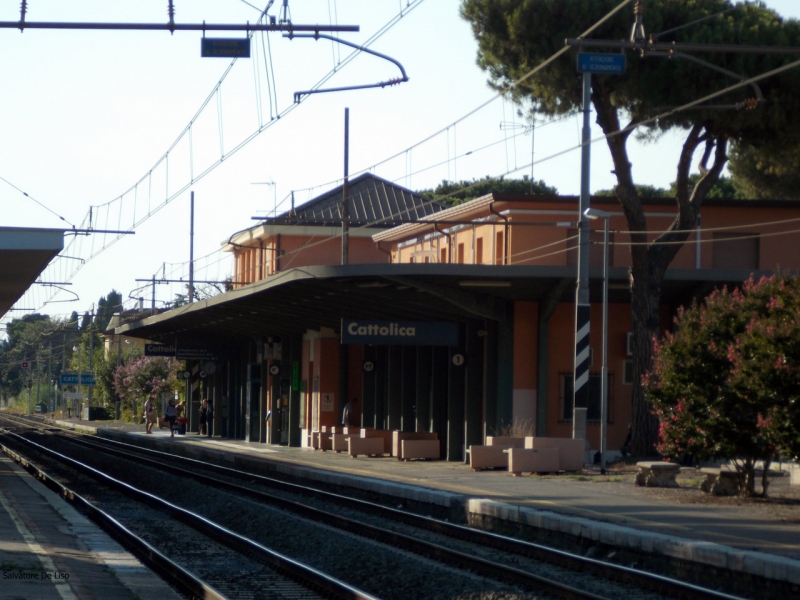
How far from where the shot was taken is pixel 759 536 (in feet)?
44.5

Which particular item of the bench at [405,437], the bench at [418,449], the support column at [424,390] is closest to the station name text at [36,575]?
the bench at [418,449]

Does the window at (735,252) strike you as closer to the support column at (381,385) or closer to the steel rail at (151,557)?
the support column at (381,385)

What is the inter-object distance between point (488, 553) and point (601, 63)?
10.7 meters

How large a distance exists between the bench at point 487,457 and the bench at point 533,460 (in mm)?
1828

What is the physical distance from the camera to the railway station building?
27.4 m

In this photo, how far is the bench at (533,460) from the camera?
23.3 metres

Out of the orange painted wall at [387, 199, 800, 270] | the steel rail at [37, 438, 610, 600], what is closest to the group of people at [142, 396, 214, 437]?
the orange painted wall at [387, 199, 800, 270]

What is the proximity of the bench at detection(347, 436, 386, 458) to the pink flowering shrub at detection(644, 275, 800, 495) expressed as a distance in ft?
46.1

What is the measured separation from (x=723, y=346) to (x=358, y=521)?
620cm

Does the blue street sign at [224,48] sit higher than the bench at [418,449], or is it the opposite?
the blue street sign at [224,48]

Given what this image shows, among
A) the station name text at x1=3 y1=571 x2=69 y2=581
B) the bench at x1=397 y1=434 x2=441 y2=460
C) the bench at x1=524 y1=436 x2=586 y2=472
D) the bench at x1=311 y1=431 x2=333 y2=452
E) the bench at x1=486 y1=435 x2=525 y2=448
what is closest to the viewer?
the station name text at x1=3 y1=571 x2=69 y2=581

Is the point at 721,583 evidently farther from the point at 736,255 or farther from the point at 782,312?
the point at 736,255

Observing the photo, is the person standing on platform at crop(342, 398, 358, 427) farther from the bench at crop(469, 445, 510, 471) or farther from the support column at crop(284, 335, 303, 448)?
the bench at crop(469, 445, 510, 471)

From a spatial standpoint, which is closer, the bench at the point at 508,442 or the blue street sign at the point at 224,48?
the blue street sign at the point at 224,48
